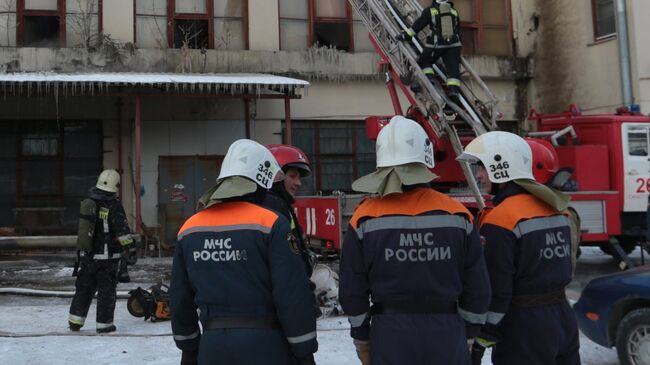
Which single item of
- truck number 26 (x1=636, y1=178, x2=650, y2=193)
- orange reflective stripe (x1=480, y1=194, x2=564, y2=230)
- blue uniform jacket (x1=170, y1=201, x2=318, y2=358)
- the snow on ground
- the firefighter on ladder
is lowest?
the snow on ground

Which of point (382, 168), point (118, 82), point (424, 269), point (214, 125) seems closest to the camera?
point (424, 269)

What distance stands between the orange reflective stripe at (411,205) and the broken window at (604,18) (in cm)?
1338

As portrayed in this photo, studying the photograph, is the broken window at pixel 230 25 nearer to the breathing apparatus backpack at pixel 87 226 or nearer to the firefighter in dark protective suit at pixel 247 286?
the breathing apparatus backpack at pixel 87 226

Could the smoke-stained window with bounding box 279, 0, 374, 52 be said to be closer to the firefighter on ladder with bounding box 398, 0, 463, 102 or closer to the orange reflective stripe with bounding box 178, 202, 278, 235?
the firefighter on ladder with bounding box 398, 0, 463, 102

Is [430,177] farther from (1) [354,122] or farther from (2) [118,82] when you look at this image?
(1) [354,122]

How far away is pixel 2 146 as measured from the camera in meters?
13.1

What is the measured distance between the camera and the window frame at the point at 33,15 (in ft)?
43.9

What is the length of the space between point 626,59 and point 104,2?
1227 centimetres

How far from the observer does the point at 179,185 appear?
13773 mm

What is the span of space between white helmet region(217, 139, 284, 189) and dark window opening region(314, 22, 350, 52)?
12.5 meters

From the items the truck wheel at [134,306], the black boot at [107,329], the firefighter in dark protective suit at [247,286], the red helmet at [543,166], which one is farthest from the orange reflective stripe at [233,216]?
the truck wheel at [134,306]

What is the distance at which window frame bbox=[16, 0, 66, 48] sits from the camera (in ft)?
43.9

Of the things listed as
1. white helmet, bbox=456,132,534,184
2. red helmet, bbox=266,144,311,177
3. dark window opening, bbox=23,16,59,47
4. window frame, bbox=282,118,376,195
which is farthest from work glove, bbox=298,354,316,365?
dark window opening, bbox=23,16,59,47

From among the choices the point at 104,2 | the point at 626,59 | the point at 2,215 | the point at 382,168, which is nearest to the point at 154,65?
the point at 104,2
